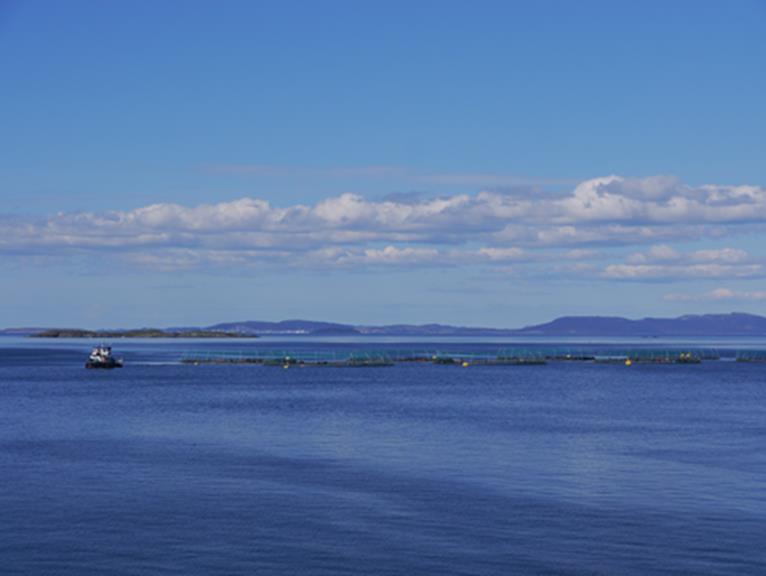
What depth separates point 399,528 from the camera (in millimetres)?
37406

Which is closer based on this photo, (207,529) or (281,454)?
(207,529)

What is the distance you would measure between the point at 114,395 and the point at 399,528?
74.8m

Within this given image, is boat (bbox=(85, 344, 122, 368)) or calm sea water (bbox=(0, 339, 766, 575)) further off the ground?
boat (bbox=(85, 344, 122, 368))

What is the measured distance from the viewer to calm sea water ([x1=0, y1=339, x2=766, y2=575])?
33.2 meters

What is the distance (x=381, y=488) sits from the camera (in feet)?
149

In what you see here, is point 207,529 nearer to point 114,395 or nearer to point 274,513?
point 274,513

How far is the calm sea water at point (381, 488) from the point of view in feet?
109

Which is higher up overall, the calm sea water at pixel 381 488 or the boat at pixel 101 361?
the boat at pixel 101 361

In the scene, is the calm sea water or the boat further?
the boat

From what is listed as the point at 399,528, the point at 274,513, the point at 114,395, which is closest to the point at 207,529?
the point at 274,513

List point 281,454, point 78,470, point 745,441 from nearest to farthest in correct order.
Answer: point 78,470, point 281,454, point 745,441

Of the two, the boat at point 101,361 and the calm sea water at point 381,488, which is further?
the boat at point 101,361

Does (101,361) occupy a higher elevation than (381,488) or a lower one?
higher

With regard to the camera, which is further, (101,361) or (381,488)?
(101,361)
